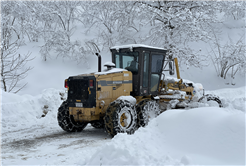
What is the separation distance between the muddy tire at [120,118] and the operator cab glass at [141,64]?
1.02 metres

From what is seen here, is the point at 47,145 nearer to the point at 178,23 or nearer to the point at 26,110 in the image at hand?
the point at 26,110

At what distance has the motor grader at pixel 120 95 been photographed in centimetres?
613

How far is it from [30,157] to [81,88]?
7.10ft

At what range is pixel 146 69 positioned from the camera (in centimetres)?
718

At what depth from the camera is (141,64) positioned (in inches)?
274

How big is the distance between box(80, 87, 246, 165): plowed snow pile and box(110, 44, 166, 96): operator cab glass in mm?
2953

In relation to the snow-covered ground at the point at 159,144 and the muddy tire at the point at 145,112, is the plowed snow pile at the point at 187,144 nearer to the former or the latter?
the snow-covered ground at the point at 159,144

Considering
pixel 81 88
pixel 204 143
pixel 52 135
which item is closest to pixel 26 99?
pixel 52 135

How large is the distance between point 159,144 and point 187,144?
17.5 inches

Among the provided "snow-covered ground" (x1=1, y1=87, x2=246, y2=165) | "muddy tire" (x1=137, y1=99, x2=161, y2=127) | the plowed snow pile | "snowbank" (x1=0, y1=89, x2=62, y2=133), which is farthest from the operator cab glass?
"snowbank" (x1=0, y1=89, x2=62, y2=133)

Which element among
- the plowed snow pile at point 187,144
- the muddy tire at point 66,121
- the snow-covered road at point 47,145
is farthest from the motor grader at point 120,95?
the plowed snow pile at point 187,144

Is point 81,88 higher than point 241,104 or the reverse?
higher

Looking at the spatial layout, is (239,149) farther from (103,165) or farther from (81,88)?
(81,88)

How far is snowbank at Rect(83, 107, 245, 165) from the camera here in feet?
10.2
